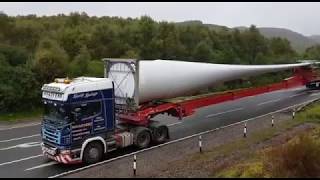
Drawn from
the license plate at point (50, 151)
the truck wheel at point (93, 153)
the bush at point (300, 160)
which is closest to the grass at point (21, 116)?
the license plate at point (50, 151)

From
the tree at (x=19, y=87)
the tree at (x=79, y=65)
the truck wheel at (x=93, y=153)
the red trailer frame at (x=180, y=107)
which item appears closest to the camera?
the truck wheel at (x=93, y=153)

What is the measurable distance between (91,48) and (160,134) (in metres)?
22.2

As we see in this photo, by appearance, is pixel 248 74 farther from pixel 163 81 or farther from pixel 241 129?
pixel 163 81

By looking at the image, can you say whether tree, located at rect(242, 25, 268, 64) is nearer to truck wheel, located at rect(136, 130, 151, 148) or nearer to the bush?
truck wheel, located at rect(136, 130, 151, 148)

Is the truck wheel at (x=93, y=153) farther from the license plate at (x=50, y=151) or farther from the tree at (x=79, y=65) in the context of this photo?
the tree at (x=79, y=65)

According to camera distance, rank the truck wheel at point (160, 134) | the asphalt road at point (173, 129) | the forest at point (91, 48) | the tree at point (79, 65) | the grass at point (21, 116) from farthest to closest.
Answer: the tree at point (79, 65)
the forest at point (91, 48)
the grass at point (21, 116)
the truck wheel at point (160, 134)
the asphalt road at point (173, 129)

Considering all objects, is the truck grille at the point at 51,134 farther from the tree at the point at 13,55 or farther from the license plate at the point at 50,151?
the tree at the point at 13,55

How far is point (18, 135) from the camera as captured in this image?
21156mm

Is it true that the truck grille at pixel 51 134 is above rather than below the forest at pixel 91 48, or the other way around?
below

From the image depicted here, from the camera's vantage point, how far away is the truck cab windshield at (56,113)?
15.3 metres

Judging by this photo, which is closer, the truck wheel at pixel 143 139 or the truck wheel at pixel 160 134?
the truck wheel at pixel 143 139

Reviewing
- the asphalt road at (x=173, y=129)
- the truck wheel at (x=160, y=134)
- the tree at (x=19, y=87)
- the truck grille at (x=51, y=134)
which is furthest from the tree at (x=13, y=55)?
the truck grille at (x=51, y=134)

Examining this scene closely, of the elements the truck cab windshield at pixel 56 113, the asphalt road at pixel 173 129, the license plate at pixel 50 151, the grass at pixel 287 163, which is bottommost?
the asphalt road at pixel 173 129

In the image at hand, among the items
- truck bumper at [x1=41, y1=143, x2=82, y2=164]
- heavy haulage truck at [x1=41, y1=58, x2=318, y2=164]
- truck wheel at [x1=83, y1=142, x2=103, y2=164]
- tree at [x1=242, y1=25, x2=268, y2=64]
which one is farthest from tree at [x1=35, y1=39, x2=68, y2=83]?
tree at [x1=242, y1=25, x2=268, y2=64]
